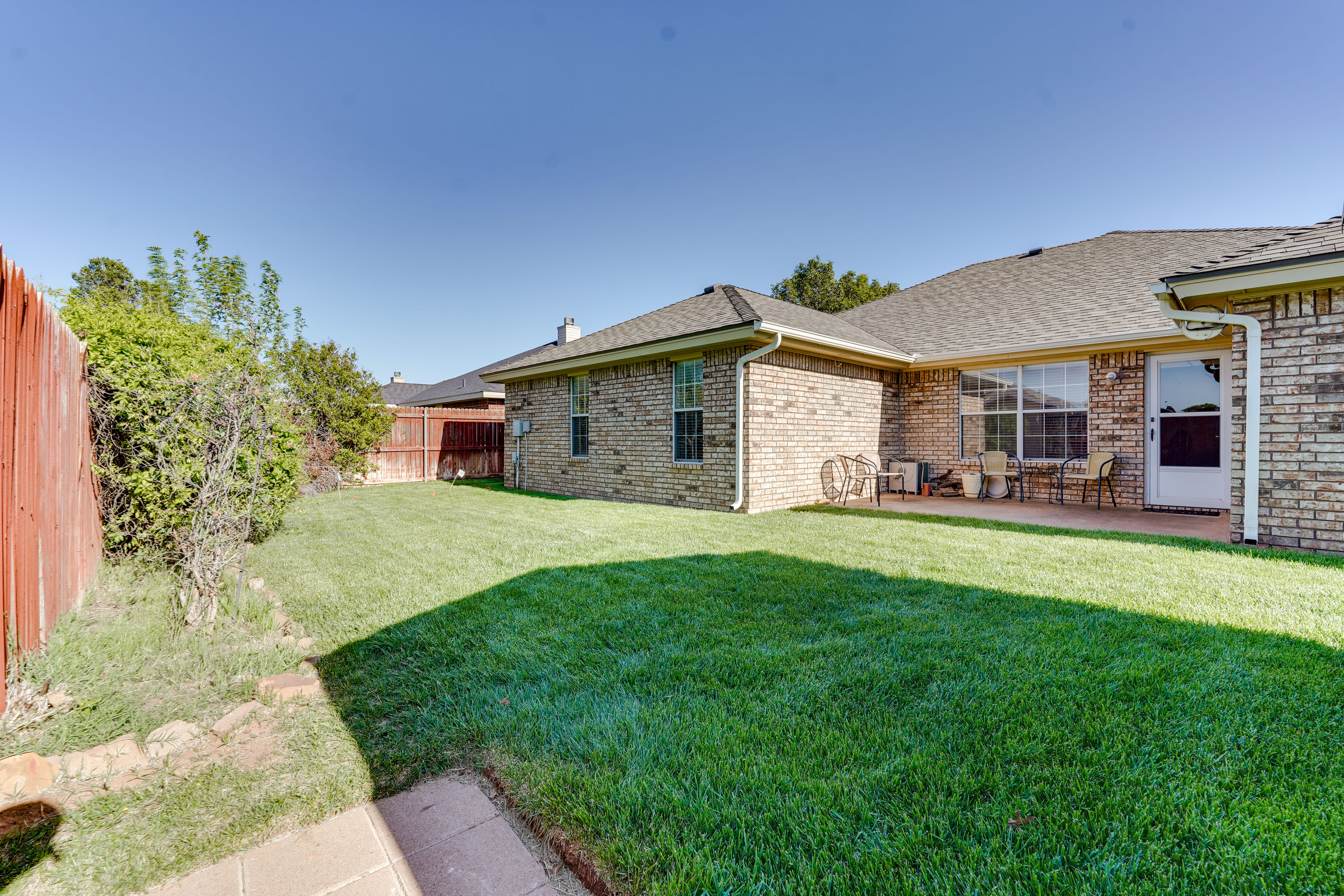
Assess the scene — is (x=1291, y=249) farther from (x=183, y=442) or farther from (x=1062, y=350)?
(x=183, y=442)

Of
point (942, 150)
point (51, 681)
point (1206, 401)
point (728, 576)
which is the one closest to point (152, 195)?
point (51, 681)

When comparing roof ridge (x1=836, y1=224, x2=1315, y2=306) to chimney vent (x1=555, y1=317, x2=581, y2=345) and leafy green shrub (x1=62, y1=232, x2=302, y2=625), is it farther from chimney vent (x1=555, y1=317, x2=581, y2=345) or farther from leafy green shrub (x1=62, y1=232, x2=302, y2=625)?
leafy green shrub (x1=62, y1=232, x2=302, y2=625)

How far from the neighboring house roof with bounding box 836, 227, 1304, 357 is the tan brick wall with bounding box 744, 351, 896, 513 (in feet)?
5.91

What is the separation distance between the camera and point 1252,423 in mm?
5465

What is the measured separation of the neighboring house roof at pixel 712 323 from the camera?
884 centimetres

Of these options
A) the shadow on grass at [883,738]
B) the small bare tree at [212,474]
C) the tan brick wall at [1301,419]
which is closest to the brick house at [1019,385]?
the tan brick wall at [1301,419]

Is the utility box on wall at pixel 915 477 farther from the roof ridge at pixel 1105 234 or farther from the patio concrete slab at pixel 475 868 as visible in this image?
the patio concrete slab at pixel 475 868

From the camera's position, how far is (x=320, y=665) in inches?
115

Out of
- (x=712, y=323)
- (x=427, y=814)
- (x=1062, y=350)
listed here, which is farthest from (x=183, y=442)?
(x=1062, y=350)

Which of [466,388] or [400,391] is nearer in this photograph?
[466,388]

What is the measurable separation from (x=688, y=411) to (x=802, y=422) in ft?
6.43

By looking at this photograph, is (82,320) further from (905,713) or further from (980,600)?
(980,600)

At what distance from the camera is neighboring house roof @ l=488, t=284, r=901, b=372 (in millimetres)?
8836

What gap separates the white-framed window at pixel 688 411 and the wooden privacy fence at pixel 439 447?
8.15m
